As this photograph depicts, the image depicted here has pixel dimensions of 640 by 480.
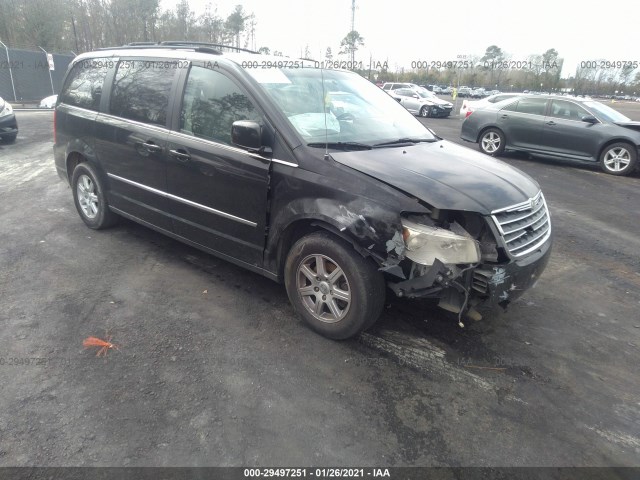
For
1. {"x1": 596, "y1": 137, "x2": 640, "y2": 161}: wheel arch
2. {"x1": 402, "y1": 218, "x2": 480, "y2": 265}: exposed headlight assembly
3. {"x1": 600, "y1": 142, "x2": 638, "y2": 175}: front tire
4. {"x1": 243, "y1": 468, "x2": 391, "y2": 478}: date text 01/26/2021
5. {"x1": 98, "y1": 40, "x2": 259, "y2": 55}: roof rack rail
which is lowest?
{"x1": 243, "y1": 468, "x2": 391, "y2": 478}: date text 01/26/2021

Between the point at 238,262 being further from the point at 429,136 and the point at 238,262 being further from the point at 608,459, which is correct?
the point at 608,459

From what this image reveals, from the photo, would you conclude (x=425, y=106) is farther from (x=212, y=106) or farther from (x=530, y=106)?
(x=212, y=106)

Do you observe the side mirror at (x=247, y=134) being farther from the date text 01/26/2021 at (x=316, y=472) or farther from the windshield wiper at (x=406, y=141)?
the date text 01/26/2021 at (x=316, y=472)

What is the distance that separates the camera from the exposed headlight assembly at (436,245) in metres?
2.70

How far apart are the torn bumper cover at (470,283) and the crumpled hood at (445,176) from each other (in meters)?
0.37

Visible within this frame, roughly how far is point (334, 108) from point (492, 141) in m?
9.39

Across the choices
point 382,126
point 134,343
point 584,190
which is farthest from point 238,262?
point 584,190

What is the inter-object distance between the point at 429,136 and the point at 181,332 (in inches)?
106

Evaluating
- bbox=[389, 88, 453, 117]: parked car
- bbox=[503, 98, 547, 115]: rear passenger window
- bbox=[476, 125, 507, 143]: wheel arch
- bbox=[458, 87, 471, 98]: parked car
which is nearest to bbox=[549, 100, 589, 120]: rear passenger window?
bbox=[503, 98, 547, 115]: rear passenger window

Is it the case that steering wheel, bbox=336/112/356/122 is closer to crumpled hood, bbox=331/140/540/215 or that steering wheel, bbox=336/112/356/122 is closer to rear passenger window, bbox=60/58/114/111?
crumpled hood, bbox=331/140/540/215

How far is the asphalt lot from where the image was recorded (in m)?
2.30

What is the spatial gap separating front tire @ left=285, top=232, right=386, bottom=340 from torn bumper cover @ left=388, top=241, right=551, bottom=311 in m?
0.20

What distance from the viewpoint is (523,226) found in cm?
301

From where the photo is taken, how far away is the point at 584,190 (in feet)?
27.5
